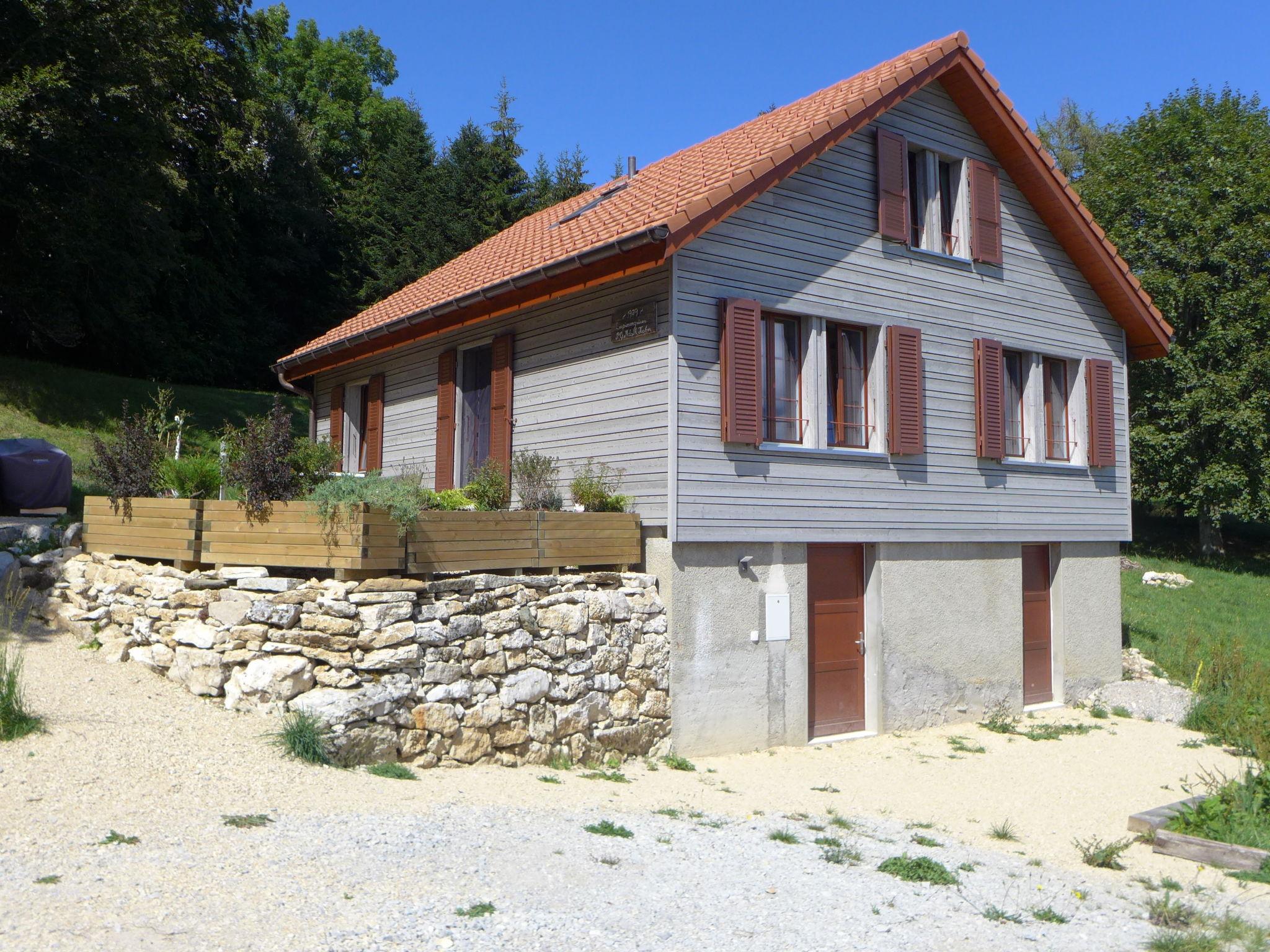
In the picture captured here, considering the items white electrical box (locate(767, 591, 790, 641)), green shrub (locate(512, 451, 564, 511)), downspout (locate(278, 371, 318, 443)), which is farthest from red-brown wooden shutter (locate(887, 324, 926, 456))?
downspout (locate(278, 371, 318, 443))

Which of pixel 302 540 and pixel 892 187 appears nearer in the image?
pixel 302 540

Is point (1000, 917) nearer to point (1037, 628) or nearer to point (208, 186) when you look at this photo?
point (1037, 628)

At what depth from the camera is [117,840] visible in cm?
586

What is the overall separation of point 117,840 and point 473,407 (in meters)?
8.39

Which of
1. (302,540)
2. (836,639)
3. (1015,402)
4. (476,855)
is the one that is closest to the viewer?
(476,855)

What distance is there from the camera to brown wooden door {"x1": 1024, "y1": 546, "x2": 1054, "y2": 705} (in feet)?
47.1

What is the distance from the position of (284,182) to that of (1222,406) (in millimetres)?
28917

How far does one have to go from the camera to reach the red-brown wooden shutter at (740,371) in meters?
10.5

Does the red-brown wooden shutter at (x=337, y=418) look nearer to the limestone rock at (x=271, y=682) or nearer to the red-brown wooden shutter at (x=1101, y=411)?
the limestone rock at (x=271, y=682)

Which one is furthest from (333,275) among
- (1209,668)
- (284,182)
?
(1209,668)

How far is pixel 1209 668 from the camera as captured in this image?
15078 mm

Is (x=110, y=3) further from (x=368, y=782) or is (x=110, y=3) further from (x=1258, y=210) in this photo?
(x=1258, y=210)

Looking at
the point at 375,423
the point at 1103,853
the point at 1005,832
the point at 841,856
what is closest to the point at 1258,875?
the point at 1103,853

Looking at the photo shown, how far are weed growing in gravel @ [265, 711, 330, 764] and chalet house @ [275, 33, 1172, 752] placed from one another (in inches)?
141
